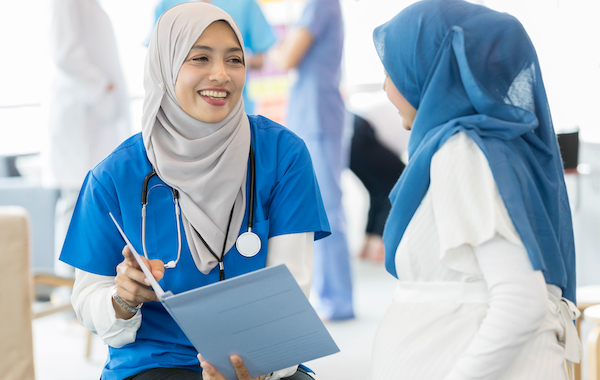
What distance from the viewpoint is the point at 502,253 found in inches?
33.9

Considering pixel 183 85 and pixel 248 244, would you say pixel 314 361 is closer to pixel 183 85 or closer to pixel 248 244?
pixel 248 244

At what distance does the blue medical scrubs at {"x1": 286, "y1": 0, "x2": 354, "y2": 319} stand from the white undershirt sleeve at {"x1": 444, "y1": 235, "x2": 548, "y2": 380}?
1867 mm

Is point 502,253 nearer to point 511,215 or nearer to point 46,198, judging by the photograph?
point 511,215

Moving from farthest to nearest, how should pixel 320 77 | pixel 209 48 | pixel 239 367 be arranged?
1. pixel 320 77
2. pixel 209 48
3. pixel 239 367

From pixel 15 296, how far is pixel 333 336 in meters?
1.86

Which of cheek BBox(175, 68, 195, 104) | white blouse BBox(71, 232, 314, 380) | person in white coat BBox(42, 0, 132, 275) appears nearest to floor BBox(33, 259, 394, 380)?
person in white coat BBox(42, 0, 132, 275)

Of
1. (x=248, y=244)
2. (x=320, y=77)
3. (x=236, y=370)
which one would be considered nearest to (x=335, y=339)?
(x=320, y=77)

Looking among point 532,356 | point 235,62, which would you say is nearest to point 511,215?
point 532,356

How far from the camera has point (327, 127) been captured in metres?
2.71

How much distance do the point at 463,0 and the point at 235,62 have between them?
1.63 feet

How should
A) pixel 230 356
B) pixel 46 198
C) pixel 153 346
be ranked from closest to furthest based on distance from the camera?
pixel 230 356 → pixel 153 346 → pixel 46 198

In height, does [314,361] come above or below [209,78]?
below

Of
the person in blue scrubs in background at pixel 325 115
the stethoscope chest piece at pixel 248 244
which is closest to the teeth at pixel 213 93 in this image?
the stethoscope chest piece at pixel 248 244

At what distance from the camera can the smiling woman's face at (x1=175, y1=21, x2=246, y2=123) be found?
47.7 inches
